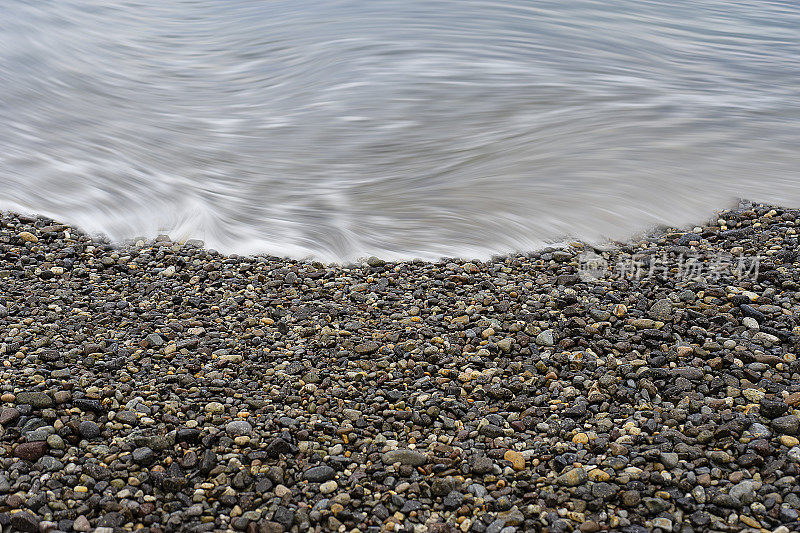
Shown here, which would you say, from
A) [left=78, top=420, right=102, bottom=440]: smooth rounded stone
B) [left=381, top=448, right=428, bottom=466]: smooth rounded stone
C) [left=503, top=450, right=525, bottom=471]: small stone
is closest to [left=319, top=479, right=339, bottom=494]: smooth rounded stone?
[left=381, top=448, right=428, bottom=466]: smooth rounded stone

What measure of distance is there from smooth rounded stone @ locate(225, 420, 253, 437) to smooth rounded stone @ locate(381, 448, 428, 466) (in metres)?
0.54

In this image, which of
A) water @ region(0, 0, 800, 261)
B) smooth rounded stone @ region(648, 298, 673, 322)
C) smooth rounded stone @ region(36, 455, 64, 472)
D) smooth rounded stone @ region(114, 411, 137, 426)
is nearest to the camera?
smooth rounded stone @ region(36, 455, 64, 472)

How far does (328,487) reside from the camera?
2.65m

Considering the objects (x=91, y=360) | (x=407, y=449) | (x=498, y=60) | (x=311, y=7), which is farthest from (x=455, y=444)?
(x=311, y=7)

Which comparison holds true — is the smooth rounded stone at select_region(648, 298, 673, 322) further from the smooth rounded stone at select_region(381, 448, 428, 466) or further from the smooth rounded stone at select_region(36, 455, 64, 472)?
the smooth rounded stone at select_region(36, 455, 64, 472)

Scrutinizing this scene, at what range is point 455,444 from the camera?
2.87 m

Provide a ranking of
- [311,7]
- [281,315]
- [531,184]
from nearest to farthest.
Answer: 1. [281,315]
2. [531,184]
3. [311,7]

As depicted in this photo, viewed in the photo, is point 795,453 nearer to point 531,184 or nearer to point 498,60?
point 531,184

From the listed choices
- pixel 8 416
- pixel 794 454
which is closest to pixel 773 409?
pixel 794 454

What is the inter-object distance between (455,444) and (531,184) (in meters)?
3.58

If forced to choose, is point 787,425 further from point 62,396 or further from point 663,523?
point 62,396

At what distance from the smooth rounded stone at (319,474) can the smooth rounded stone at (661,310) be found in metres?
1.82

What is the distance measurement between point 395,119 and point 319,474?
5.44 m

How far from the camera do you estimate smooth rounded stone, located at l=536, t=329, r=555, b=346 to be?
3.47 metres
